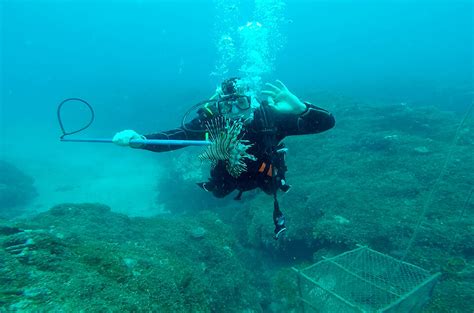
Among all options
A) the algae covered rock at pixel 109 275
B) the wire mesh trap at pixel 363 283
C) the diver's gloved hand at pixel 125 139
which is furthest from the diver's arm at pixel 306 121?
the wire mesh trap at pixel 363 283

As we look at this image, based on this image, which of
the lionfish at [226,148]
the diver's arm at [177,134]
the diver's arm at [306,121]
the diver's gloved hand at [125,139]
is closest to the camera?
the lionfish at [226,148]

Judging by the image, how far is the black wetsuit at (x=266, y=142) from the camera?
9.35 ft

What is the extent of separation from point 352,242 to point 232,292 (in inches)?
108

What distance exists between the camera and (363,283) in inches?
203

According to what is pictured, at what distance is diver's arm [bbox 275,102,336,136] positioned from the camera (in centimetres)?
293

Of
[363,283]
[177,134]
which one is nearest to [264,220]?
[363,283]

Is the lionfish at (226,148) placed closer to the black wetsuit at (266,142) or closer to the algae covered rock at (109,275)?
the black wetsuit at (266,142)

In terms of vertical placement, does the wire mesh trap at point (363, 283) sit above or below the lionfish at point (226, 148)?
below

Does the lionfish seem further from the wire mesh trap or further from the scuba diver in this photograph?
the wire mesh trap

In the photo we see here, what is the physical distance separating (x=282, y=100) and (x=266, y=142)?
45cm

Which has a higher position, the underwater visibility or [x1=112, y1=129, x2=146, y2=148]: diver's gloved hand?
[x1=112, y1=129, x2=146, y2=148]: diver's gloved hand

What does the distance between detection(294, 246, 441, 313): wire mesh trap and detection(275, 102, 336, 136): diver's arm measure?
2.66 metres

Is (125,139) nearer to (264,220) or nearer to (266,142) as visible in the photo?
(266,142)

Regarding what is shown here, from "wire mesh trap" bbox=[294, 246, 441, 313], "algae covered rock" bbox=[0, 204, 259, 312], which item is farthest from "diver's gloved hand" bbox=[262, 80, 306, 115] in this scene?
"wire mesh trap" bbox=[294, 246, 441, 313]
